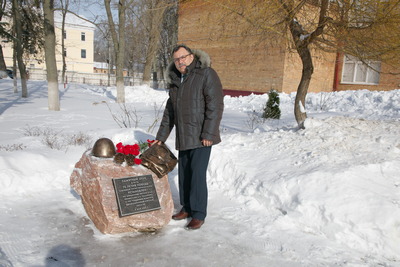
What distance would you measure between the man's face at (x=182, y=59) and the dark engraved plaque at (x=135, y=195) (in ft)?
→ 4.30

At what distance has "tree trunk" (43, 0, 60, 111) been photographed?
11.8 metres

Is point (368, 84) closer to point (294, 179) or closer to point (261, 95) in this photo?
point (261, 95)

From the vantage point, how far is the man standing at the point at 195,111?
10.8ft

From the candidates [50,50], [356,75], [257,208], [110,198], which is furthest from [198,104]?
[356,75]

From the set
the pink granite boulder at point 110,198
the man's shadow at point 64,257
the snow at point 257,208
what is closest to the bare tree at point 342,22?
the snow at point 257,208

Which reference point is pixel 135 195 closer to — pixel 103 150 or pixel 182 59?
pixel 103 150

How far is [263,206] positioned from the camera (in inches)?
157

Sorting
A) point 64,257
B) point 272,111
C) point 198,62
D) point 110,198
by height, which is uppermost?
point 198,62

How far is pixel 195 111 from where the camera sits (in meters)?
3.37

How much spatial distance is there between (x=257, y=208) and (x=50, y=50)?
1111 cm

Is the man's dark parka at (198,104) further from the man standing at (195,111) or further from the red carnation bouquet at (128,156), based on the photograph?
the red carnation bouquet at (128,156)

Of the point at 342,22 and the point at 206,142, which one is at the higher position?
the point at 342,22

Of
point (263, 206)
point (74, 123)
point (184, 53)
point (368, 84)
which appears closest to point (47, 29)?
point (74, 123)

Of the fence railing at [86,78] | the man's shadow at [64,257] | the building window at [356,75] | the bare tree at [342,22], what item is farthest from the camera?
the fence railing at [86,78]
